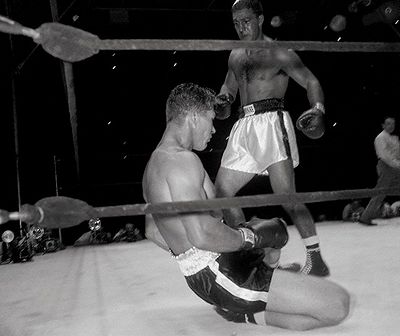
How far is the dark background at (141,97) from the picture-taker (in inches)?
191

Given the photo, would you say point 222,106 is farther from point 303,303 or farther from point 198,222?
point 303,303

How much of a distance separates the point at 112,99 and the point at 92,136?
0.54 m

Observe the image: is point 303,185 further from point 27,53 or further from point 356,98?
point 27,53

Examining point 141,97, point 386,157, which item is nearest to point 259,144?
point 386,157

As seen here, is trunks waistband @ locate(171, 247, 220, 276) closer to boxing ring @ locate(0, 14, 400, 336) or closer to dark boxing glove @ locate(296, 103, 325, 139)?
boxing ring @ locate(0, 14, 400, 336)

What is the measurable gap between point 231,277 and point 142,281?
118cm

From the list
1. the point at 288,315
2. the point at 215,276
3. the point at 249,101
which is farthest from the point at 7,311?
the point at 249,101

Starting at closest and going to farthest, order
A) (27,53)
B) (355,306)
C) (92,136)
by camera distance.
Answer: (355,306)
(27,53)
(92,136)

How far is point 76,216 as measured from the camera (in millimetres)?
863

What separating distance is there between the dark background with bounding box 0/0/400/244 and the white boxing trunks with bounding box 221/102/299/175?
2.52 metres

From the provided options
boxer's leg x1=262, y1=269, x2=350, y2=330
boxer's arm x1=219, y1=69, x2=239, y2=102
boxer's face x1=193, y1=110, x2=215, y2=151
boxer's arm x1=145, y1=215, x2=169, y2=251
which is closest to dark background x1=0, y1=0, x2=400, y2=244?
boxer's arm x1=219, y1=69, x2=239, y2=102

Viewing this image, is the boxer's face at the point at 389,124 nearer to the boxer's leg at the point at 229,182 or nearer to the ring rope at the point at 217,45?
the boxer's leg at the point at 229,182

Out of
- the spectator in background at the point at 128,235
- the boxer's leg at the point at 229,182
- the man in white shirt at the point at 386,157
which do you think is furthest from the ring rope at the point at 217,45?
the spectator in background at the point at 128,235

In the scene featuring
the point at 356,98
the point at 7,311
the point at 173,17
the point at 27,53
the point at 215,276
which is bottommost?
the point at 7,311
